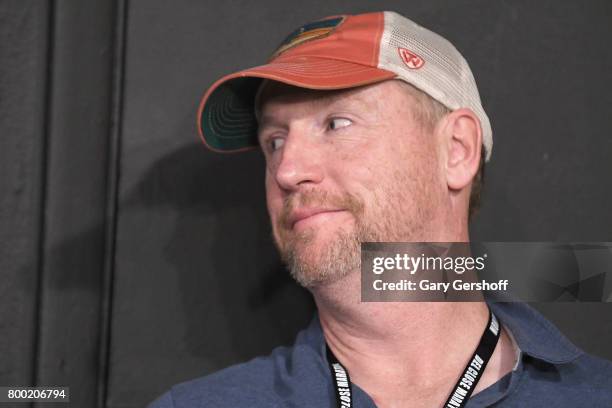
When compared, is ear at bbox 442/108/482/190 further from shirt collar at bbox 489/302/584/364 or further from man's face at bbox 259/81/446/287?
shirt collar at bbox 489/302/584/364

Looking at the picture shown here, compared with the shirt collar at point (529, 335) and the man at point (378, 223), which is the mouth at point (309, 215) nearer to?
the man at point (378, 223)

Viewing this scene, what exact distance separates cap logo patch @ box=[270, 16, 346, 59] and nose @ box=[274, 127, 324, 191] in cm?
18

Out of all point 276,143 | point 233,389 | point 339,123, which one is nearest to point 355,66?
point 339,123

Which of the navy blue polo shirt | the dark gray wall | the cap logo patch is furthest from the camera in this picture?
the dark gray wall

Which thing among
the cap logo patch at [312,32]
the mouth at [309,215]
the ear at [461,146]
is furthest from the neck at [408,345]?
the cap logo patch at [312,32]

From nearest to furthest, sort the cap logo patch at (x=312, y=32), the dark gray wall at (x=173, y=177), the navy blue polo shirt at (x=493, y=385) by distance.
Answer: the navy blue polo shirt at (x=493, y=385) < the cap logo patch at (x=312, y=32) < the dark gray wall at (x=173, y=177)

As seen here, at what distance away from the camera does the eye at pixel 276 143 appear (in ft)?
4.65

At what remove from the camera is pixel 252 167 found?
5.72 ft

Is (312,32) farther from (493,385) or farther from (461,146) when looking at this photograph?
(493,385)

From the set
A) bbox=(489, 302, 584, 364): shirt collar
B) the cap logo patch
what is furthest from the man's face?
bbox=(489, 302, 584, 364): shirt collar

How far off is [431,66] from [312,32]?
224 millimetres

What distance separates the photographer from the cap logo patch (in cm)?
140

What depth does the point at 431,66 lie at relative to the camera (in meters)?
1.35

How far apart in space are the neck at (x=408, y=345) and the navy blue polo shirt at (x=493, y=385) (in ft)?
0.17
